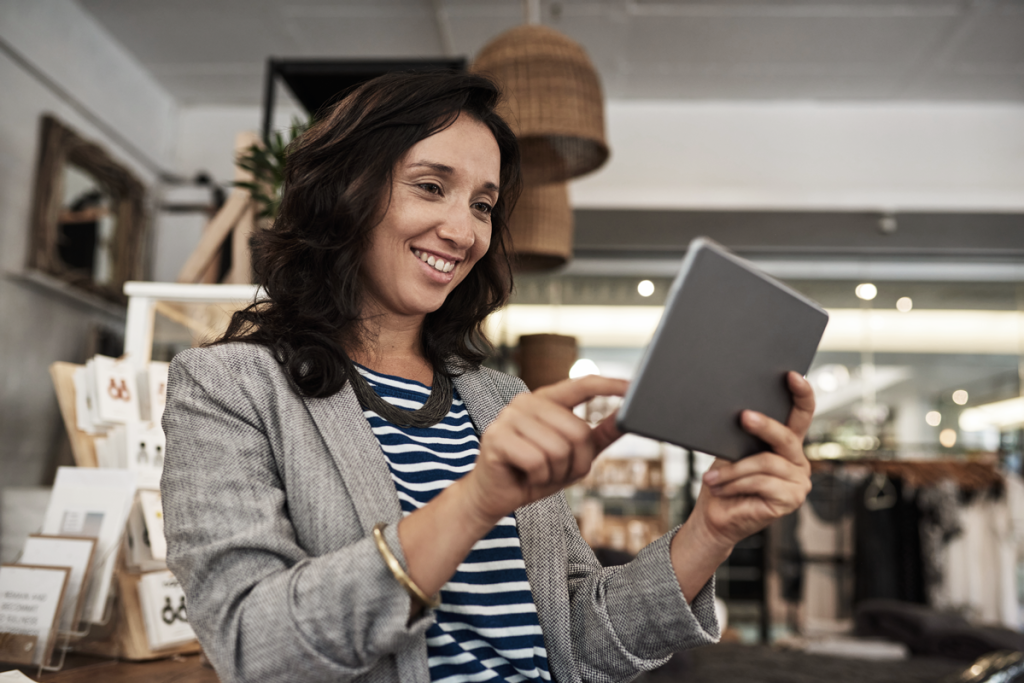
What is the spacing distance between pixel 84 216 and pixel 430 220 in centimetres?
336

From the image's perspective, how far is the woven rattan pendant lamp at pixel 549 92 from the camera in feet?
7.50

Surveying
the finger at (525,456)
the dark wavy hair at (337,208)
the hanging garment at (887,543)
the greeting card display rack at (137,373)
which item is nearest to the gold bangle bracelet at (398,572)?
the finger at (525,456)

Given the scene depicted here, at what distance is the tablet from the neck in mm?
415

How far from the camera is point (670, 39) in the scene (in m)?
3.91

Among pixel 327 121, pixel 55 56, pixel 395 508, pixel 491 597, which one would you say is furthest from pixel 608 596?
pixel 55 56

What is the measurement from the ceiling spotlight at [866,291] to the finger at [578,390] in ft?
15.7

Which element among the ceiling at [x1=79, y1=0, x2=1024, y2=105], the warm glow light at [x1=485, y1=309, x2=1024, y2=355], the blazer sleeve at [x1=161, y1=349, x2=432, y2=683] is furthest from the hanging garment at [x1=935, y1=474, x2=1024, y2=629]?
the blazer sleeve at [x1=161, y1=349, x2=432, y2=683]

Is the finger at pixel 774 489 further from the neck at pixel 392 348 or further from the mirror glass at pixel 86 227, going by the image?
the mirror glass at pixel 86 227

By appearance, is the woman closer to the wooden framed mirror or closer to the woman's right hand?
Result: the woman's right hand

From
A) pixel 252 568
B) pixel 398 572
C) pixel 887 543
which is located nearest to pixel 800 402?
pixel 398 572

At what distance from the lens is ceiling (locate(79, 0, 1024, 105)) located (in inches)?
144

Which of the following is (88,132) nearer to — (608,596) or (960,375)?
(608,596)

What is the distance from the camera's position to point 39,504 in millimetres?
2738

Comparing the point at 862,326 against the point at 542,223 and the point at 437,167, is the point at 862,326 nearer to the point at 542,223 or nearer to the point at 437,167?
the point at 542,223
